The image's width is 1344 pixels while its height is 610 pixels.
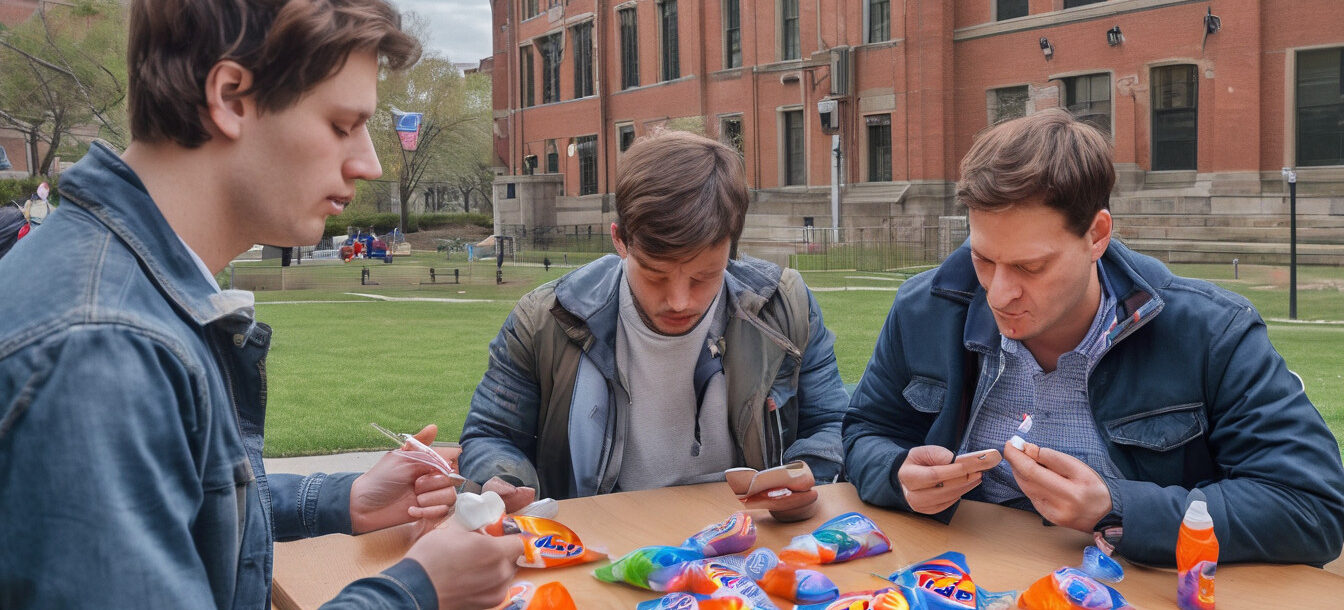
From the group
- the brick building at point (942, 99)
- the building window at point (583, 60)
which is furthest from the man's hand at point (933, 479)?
the building window at point (583, 60)

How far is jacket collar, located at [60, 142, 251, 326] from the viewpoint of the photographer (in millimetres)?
1215

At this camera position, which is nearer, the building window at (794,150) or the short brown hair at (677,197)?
the short brown hair at (677,197)

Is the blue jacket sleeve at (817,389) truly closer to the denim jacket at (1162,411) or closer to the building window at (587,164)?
the denim jacket at (1162,411)

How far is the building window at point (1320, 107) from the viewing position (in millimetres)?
20234

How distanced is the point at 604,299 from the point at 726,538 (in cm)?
83

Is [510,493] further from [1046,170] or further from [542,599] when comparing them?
[1046,170]

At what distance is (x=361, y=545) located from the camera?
7.63ft

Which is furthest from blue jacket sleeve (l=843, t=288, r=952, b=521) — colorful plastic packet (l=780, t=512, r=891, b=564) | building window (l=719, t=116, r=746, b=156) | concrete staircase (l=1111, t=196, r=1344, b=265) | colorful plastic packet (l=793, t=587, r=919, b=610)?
building window (l=719, t=116, r=746, b=156)

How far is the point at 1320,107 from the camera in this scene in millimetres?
20438

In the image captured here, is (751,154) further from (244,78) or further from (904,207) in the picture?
(244,78)

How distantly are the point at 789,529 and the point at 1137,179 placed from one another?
2255 centimetres

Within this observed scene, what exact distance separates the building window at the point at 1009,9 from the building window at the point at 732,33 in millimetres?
8890

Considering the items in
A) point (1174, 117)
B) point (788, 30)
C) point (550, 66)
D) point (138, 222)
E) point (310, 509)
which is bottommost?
point (310, 509)

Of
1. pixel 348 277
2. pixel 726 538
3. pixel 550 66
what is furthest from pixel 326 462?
pixel 550 66
